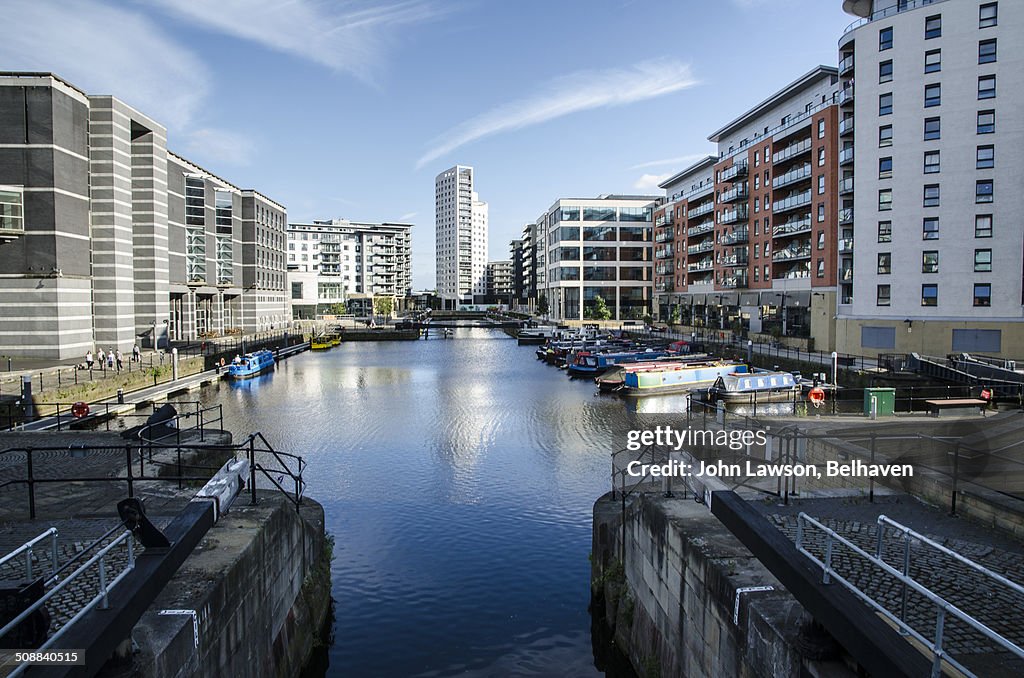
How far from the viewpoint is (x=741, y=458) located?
52.8ft

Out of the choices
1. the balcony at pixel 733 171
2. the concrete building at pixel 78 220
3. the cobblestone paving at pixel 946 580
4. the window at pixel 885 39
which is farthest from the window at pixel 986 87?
the concrete building at pixel 78 220

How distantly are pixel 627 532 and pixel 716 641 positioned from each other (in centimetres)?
417

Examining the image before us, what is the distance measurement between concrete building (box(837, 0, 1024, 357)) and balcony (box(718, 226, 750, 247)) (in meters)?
20.2

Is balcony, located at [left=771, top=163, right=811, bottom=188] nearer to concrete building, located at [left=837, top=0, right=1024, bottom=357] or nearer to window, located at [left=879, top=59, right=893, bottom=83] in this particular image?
concrete building, located at [left=837, top=0, right=1024, bottom=357]

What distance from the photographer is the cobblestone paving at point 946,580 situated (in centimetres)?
669

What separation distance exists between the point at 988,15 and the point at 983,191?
10190mm

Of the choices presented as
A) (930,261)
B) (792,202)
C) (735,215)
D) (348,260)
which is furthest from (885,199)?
(348,260)

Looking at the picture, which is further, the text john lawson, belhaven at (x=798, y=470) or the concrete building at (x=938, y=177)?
the concrete building at (x=938, y=177)

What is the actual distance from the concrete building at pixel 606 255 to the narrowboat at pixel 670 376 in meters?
56.4

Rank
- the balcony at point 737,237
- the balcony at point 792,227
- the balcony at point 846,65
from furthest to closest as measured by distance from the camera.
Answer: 1. the balcony at point 737,237
2. the balcony at point 792,227
3. the balcony at point 846,65

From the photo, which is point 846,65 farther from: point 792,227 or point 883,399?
point 883,399

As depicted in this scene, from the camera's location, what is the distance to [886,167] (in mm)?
43312

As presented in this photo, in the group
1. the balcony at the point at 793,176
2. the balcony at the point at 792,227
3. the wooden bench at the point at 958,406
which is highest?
the balcony at the point at 793,176

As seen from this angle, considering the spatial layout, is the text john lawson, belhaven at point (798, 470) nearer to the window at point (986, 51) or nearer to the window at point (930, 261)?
the window at point (930, 261)
